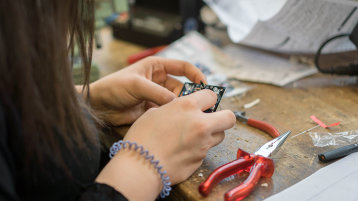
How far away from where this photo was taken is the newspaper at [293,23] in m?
0.76

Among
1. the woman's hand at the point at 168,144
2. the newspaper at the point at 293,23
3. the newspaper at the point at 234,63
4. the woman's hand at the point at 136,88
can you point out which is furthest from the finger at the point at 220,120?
the newspaper at the point at 293,23

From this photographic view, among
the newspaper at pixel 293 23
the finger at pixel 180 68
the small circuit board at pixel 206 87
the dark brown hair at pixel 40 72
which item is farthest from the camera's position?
the newspaper at pixel 293 23

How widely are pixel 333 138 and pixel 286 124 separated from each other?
9 cm

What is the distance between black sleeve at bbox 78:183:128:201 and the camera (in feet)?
1.35

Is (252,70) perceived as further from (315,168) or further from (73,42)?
(73,42)

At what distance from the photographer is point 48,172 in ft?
1.26

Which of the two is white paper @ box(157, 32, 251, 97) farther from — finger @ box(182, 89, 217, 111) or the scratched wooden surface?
finger @ box(182, 89, 217, 111)

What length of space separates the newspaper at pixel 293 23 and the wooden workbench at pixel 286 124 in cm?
12

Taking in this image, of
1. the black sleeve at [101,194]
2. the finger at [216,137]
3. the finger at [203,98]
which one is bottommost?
the black sleeve at [101,194]

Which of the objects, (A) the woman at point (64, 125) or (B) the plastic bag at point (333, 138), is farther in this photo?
(B) the plastic bag at point (333, 138)

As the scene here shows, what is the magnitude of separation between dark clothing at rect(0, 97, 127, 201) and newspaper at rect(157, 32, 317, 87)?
0.41m

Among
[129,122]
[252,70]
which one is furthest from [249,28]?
[129,122]

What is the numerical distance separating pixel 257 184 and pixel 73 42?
37 centimetres

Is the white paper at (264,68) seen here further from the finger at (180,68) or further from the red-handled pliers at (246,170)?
the red-handled pliers at (246,170)
